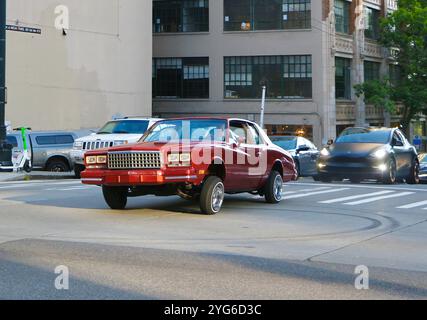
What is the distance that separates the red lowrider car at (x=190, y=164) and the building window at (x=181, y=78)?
111ft

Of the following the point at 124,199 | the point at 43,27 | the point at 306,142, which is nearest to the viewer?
the point at 124,199

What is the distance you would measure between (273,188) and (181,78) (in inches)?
1376

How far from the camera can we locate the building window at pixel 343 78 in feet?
152

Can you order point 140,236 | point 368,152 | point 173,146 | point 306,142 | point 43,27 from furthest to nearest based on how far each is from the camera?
point 43,27, point 306,142, point 368,152, point 173,146, point 140,236

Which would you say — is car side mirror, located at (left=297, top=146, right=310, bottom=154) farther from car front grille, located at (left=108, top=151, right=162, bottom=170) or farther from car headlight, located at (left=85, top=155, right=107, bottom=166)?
car front grille, located at (left=108, top=151, right=162, bottom=170)

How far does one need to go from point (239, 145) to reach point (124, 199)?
2318mm

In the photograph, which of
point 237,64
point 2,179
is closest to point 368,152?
point 2,179

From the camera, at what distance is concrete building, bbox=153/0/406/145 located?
44.7 meters

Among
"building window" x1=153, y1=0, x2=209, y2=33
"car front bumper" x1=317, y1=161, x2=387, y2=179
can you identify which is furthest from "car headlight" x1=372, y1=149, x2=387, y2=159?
"building window" x1=153, y1=0, x2=209, y2=33

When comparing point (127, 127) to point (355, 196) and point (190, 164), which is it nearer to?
point (355, 196)

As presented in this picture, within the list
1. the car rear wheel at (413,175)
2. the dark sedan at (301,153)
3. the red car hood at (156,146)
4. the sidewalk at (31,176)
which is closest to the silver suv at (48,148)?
the sidewalk at (31,176)

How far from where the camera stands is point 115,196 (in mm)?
12641

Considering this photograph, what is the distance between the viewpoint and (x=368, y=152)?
19766mm

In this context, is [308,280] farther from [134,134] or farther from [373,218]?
[134,134]
